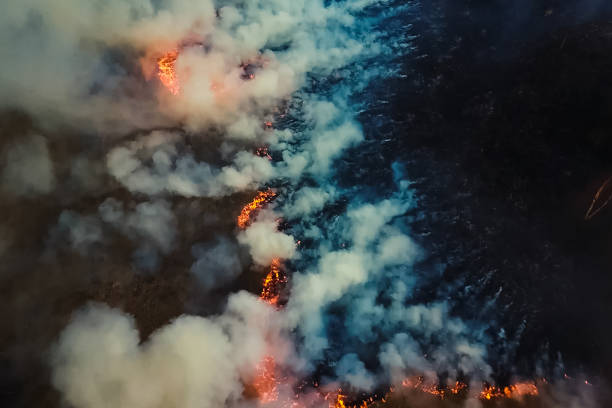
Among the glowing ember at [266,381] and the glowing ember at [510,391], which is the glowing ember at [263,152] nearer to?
the glowing ember at [266,381]

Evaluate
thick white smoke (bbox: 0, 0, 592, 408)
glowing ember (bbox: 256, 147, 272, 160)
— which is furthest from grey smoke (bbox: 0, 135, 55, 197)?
glowing ember (bbox: 256, 147, 272, 160)

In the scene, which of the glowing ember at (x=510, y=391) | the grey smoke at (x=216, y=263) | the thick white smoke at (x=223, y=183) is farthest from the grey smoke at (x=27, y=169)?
the glowing ember at (x=510, y=391)

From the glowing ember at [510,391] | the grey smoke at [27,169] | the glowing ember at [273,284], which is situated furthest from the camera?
the grey smoke at [27,169]

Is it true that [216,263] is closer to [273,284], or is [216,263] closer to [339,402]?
[273,284]

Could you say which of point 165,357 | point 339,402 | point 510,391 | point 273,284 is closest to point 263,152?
point 273,284

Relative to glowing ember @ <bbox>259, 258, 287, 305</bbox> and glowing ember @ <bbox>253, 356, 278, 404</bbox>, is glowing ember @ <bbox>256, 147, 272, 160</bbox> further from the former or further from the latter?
glowing ember @ <bbox>253, 356, 278, 404</bbox>

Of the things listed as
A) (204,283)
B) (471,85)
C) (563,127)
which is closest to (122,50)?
(204,283)
